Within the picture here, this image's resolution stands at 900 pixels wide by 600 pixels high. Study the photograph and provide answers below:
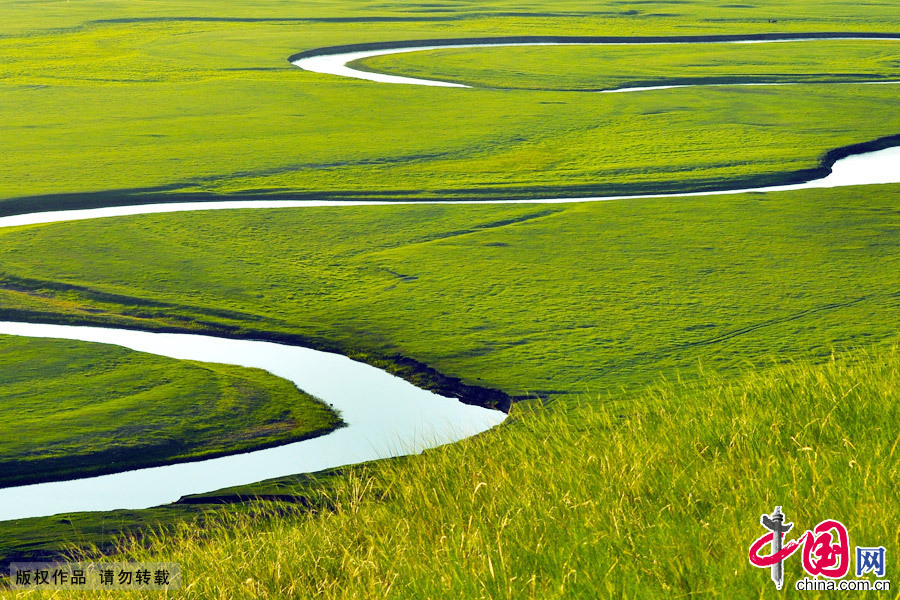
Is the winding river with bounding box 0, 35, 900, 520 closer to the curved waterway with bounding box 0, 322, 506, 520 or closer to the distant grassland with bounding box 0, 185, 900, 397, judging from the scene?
the curved waterway with bounding box 0, 322, 506, 520

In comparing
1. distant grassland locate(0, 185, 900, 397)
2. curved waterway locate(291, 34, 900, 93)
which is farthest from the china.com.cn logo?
curved waterway locate(291, 34, 900, 93)

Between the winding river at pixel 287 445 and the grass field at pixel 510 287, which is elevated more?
the grass field at pixel 510 287

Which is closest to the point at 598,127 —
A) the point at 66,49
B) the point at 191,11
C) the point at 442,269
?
the point at 442,269

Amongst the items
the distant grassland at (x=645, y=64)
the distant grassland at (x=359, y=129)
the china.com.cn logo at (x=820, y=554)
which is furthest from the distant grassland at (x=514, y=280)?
the distant grassland at (x=645, y=64)

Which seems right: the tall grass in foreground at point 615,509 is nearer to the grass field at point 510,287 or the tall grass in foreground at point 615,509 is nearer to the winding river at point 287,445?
the grass field at point 510,287

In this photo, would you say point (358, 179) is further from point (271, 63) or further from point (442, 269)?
point (271, 63)
